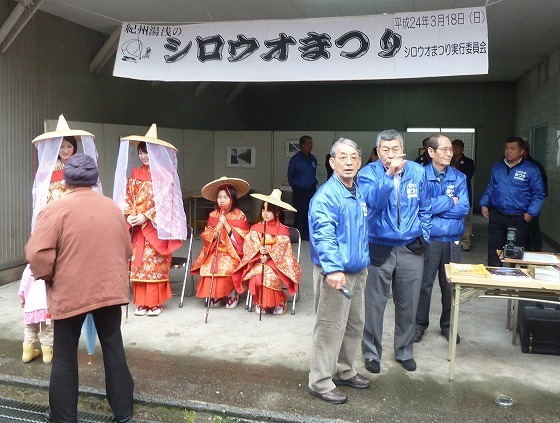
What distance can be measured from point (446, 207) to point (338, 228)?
145 cm

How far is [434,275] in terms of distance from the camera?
457 cm

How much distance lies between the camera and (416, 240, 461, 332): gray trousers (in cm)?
454

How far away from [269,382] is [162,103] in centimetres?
727

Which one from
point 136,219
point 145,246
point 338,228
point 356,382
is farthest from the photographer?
point 145,246

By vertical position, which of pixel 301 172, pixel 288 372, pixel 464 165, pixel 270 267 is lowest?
pixel 288 372

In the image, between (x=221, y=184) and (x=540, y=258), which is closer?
(x=540, y=258)

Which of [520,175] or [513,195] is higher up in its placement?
[520,175]

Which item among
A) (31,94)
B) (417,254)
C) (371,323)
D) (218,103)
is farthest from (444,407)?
(218,103)

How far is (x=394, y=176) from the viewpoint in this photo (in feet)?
12.7

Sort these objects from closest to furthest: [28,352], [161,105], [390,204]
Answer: [390,204], [28,352], [161,105]

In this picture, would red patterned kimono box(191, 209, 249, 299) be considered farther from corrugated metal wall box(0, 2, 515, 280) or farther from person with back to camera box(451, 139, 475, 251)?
person with back to camera box(451, 139, 475, 251)

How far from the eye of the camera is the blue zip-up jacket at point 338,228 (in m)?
3.28

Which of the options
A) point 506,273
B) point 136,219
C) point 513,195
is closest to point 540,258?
point 506,273

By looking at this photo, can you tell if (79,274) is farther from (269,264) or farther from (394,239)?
(269,264)
